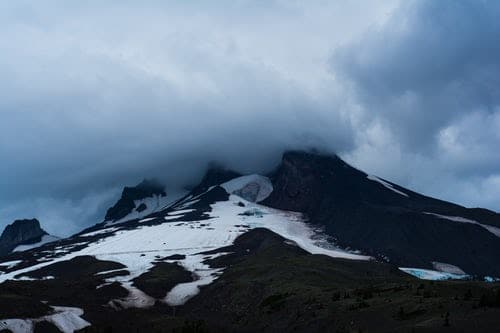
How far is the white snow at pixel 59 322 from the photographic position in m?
62.0

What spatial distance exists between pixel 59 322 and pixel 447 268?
128 m

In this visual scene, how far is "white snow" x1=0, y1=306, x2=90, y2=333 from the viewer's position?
203 feet

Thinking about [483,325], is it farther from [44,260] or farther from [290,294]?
[44,260]

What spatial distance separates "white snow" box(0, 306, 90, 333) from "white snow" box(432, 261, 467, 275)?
383 feet

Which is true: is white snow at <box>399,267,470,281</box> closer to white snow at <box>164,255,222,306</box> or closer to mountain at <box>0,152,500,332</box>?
mountain at <box>0,152,500,332</box>

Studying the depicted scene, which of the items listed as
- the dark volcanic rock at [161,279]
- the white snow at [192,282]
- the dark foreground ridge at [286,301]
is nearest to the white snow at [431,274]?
the dark foreground ridge at [286,301]

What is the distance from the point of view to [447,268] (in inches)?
6683

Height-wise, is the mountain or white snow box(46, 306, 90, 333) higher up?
Answer: the mountain

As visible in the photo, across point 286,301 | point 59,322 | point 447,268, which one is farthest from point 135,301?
point 447,268

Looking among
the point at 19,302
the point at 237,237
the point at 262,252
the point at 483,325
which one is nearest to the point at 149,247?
the point at 237,237

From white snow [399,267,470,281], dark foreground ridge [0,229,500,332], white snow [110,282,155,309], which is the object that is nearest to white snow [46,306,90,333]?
dark foreground ridge [0,229,500,332]

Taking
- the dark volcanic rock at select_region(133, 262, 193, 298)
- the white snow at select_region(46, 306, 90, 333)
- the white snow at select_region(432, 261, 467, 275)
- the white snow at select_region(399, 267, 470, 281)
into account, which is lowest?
the white snow at select_region(46, 306, 90, 333)

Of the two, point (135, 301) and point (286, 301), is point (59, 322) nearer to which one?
point (286, 301)

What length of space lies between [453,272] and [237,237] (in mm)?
68496
